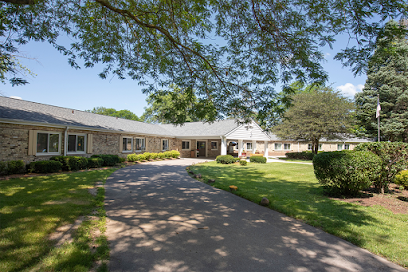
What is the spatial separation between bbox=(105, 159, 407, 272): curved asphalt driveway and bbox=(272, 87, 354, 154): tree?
64.3 feet

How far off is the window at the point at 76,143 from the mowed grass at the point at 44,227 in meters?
7.32

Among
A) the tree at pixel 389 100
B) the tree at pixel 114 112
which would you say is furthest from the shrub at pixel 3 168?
the tree at pixel 114 112

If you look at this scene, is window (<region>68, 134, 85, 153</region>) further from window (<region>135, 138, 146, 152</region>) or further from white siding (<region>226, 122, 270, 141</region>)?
white siding (<region>226, 122, 270, 141</region>)

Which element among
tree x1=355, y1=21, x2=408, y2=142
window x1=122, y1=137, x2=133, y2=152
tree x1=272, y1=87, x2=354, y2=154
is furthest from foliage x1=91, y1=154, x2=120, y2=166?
tree x1=355, y1=21, x2=408, y2=142

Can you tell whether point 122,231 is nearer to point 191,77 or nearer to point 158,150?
point 191,77

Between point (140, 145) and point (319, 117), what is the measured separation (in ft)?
68.4

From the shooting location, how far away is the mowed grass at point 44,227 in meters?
2.95

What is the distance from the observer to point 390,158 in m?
6.90

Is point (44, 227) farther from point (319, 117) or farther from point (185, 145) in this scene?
point (319, 117)

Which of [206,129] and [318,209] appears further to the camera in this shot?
[206,129]

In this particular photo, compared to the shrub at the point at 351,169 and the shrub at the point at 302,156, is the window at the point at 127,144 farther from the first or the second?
the shrub at the point at 302,156

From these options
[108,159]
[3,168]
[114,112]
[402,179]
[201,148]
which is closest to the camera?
[402,179]

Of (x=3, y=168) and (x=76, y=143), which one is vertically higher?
(x=76, y=143)

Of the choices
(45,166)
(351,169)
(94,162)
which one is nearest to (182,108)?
(351,169)
